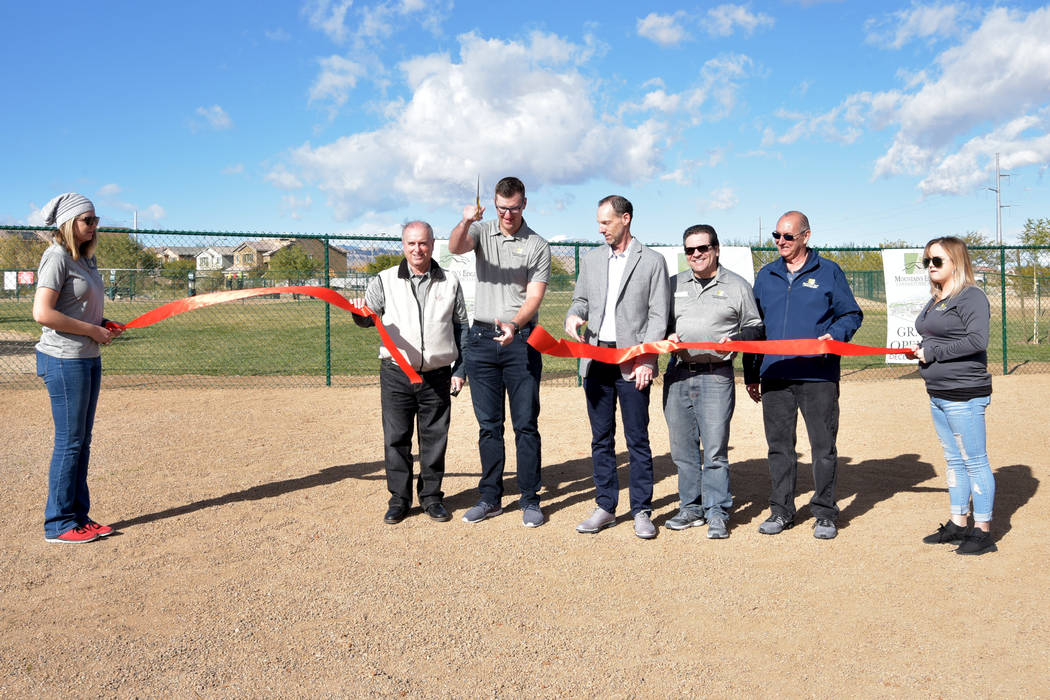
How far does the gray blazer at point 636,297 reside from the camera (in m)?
4.74

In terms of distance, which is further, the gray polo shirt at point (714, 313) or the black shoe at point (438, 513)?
the black shoe at point (438, 513)

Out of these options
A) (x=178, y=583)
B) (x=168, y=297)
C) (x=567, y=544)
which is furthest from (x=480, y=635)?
(x=168, y=297)

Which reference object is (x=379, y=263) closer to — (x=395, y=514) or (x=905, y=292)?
(x=905, y=292)

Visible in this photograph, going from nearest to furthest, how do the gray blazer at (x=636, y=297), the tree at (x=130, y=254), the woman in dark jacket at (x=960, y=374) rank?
the woman in dark jacket at (x=960, y=374) → the gray blazer at (x=636, y=297) → the tree at (x=130, y=254)

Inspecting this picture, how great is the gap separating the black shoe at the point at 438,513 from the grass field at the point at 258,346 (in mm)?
7643

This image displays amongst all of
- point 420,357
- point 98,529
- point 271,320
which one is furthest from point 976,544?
point 271,320

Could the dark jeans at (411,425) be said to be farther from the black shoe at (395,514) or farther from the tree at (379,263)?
the tree at (379,263)

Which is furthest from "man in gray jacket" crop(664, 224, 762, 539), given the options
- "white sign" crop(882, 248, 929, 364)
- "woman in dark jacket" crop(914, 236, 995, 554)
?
"white sign" crop(882, 248, 929, 364)

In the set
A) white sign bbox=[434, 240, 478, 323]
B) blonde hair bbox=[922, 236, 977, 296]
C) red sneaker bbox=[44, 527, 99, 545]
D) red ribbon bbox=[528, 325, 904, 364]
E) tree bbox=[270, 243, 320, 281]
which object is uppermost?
tree bbox=[270, 243, 320, 281]

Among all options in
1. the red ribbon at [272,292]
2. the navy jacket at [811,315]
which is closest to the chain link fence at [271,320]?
the red ribbon at [272,292]

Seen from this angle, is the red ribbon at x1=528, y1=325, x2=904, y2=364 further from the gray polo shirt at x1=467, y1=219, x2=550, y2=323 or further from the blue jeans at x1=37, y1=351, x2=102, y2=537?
the blue jeans at x1=37, y1=351, x2=102, y2=537

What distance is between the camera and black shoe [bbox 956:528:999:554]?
4453 millimetres

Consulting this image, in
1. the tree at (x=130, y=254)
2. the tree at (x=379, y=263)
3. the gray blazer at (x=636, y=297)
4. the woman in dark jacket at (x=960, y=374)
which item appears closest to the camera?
the woman in dark jacket at (x=960, y=374)

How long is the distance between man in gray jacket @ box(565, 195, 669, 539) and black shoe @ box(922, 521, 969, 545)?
165cm
